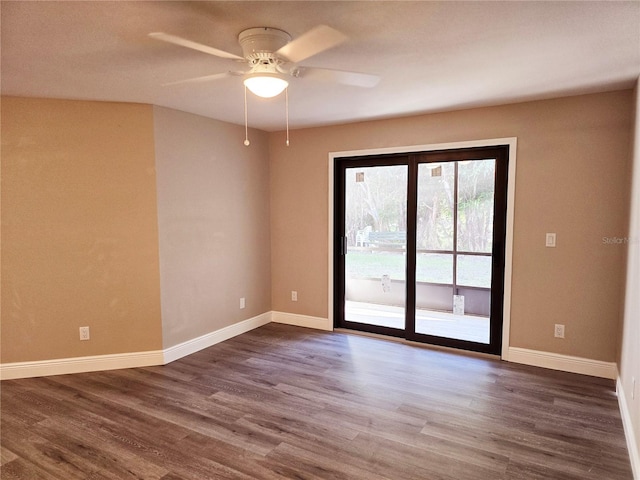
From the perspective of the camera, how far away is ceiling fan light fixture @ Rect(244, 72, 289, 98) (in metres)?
2.10

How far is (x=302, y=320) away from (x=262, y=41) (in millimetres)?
3612

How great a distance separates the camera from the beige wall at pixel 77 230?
340 cm

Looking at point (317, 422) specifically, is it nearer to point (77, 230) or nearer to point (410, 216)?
point (410, 216)

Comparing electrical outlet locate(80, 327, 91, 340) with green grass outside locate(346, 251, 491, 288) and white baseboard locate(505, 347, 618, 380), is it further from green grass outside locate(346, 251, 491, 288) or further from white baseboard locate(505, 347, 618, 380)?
white baseboard locate(505, 347, 618, 380)

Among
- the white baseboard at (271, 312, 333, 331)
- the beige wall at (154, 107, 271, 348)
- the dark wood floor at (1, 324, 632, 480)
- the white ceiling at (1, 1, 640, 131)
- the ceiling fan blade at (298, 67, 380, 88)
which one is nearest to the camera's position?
the white ceiling at (1, 1, 640, 131)

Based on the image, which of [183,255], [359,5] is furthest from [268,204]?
[359,5]

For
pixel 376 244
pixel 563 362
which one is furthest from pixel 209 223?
pixel 563 362

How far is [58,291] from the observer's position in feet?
11.6

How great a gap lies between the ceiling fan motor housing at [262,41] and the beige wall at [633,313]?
2.47 meters

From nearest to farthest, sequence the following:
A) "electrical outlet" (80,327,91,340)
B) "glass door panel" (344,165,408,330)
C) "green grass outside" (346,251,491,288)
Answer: "electrical outlet" (80,327,91,340)
"green grass outside" (346,251,491,288)
"glass door panel" (344,165,408,330)

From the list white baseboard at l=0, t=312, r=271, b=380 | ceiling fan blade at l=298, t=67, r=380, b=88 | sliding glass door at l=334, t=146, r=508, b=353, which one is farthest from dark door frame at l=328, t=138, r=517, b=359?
ceiling fan blade at l=298, t=67, r=380, b=88

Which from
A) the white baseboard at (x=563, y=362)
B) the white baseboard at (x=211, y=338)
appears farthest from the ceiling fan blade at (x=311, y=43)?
the white baseboard at (x=563, y=362)

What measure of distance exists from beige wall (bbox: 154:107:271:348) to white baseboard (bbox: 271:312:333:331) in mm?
187

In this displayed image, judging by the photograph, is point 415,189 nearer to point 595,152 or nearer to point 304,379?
point 595,152
